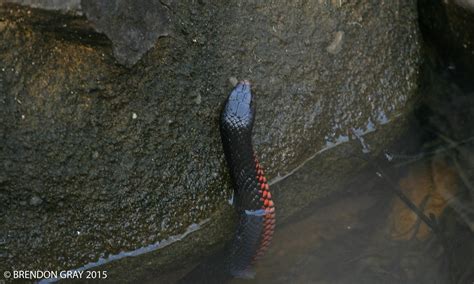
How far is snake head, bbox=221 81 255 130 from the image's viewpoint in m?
4.07

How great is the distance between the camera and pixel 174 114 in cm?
398

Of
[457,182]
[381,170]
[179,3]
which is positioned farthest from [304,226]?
[179,3]

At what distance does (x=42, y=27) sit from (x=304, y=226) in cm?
223

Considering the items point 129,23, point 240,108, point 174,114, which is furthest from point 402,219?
point 129,23

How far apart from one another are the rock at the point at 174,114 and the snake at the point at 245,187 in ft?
0.26

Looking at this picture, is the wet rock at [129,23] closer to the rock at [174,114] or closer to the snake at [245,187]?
the rock at [174,114]

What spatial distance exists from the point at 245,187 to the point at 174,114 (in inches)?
26.4

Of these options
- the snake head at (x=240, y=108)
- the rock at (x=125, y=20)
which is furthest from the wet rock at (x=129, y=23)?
the snake head at (x=240, y=108)

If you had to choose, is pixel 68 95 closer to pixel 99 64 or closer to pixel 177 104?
pixel 99 64

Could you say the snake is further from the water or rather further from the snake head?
the water

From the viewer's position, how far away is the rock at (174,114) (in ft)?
12.0

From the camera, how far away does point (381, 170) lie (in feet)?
15.4

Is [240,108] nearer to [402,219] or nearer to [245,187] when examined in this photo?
[245,187]

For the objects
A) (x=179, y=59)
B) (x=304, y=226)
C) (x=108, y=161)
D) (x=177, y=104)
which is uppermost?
(x=179, y=59)
